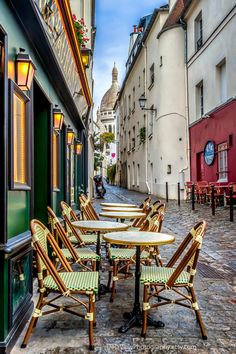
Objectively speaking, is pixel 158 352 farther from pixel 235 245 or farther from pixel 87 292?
pixel 235 245

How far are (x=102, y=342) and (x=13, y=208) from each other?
1.26 meters

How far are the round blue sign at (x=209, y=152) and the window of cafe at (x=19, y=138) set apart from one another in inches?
Result: 532

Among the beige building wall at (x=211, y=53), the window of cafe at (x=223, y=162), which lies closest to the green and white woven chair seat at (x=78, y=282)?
the beige building wall at (x=211, y=53)

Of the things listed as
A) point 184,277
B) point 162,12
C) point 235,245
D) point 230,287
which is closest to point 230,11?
point 162,12

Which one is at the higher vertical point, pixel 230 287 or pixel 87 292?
pixel 87 292

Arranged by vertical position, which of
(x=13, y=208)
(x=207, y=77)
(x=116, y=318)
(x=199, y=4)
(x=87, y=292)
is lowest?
(x=116, y=318)

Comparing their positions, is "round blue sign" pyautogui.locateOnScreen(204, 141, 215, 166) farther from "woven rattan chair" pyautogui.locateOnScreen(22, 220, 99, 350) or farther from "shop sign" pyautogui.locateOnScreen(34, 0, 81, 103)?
"woven rattan chair" pyautogui.locateOnScreen(22, 220, 99, 350)

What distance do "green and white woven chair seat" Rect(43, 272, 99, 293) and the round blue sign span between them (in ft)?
44.6

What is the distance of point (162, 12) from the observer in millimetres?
20875

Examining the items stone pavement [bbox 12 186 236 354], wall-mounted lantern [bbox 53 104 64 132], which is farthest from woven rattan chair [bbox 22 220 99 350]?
wall-mounted lantern [bbox 53 104 64 132]

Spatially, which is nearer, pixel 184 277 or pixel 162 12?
pixel 184 277

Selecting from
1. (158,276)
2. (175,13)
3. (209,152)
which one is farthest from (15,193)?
(175,13)

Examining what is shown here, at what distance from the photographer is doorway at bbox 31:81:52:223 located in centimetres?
515

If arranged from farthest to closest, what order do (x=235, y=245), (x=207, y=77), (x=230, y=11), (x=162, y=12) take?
(x=162, y=12), (x=207, y=77), (x=230, y=11), (x=235, y=245)
